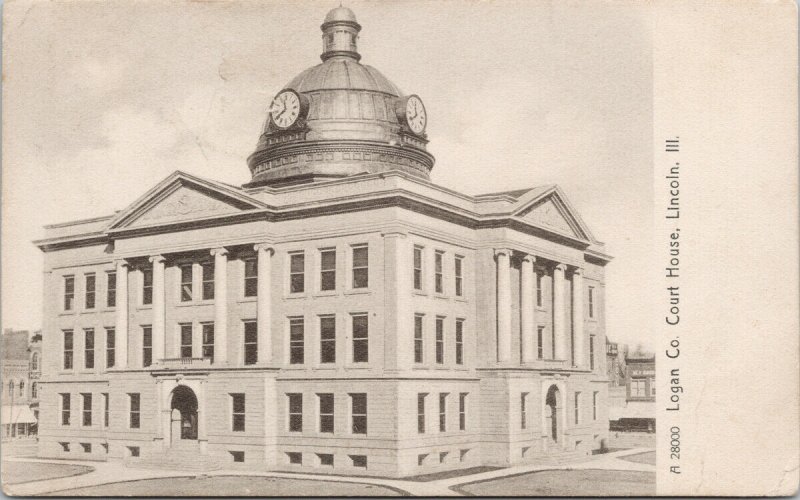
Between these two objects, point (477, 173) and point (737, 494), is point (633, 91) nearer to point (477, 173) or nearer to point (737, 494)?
point (477, 173)

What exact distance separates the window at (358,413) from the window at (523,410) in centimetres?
682

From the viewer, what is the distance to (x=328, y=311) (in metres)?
41.8

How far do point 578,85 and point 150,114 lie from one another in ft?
43.0

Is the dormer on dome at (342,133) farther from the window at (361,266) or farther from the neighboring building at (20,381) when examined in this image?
the neighboring building at (20,381)

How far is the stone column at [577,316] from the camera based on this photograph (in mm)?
48875

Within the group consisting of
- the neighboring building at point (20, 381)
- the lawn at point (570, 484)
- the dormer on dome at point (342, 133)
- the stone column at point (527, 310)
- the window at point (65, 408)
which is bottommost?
the lawn at point (570, 484)

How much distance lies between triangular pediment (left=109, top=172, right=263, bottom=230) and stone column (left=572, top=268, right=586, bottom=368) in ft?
47.7

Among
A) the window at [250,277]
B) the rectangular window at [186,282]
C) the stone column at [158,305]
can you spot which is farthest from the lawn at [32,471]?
the window at [250,277]

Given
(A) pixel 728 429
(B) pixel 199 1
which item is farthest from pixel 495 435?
(B) pixel 199 1

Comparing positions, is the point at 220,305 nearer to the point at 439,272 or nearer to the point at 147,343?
the point at 147,343

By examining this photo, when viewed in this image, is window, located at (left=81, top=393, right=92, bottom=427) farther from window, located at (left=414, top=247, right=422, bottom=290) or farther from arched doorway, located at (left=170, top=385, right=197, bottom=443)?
window, located at (left=414, top=247, right=422, bottom=290)

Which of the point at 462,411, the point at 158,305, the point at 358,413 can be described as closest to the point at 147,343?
the point at 158,305

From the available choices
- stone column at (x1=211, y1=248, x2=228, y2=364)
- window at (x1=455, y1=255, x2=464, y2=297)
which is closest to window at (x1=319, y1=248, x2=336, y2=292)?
stone column at (x1=211, y1=248, x2=228, y2=364)

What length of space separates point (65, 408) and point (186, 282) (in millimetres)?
7759
